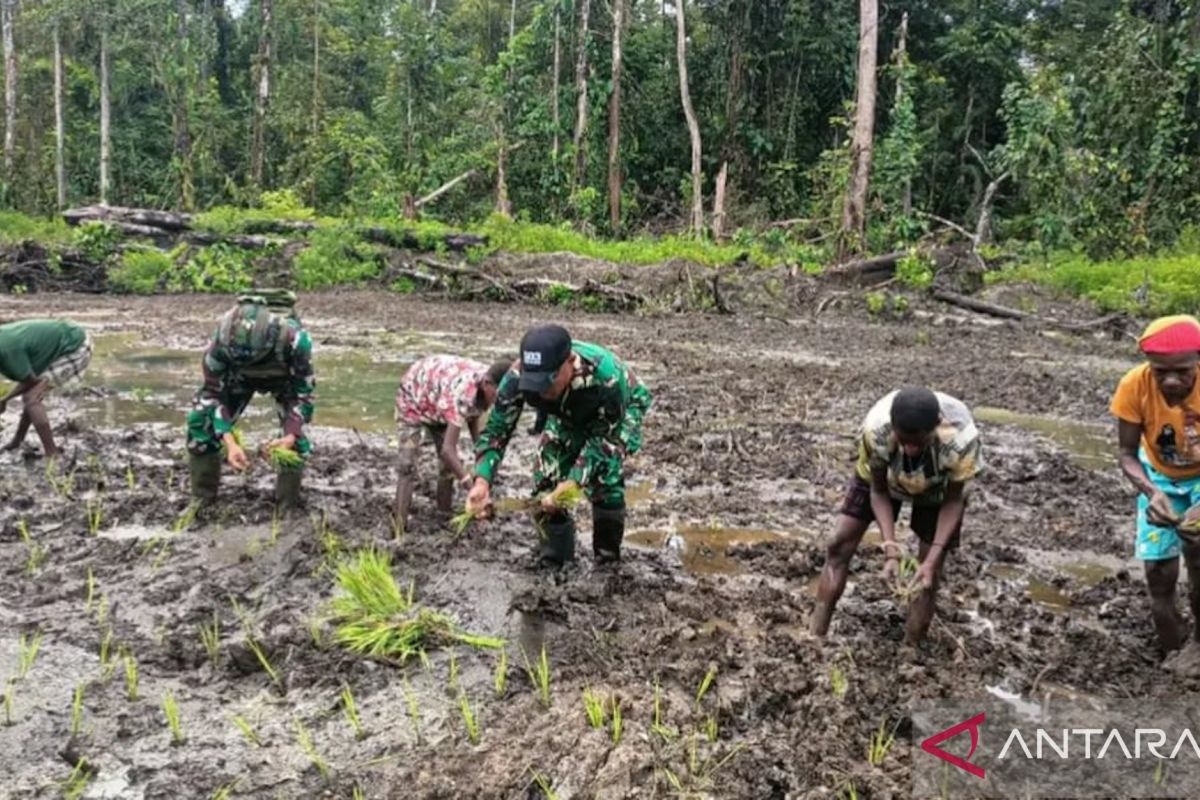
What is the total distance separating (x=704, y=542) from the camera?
5938 mm

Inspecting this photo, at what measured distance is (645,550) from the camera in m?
5.77

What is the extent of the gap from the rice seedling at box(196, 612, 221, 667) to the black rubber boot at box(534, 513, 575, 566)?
→ 160 cm

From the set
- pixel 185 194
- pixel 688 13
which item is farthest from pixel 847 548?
pixel 688 13

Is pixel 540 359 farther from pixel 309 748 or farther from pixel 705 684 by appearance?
pixel 309 748

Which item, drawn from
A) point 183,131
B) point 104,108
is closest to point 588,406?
point 183,131

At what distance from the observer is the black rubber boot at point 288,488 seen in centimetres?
604

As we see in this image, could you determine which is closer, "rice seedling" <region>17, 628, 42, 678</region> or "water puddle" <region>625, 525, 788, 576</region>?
"rice seedling" <region>17, 628, 42, 678</region>

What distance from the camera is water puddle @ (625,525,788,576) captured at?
5.53 metres

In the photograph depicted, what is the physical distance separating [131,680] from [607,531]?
2388mm

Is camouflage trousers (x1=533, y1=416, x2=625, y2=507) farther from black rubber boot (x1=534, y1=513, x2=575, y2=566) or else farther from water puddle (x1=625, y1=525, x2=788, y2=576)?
water puddle (x1=625, y1=525, x2=788, y2=576)

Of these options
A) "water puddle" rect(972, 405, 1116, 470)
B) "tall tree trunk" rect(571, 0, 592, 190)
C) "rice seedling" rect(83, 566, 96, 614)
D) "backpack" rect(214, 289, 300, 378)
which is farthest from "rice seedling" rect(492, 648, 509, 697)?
"tall tree trunk" rect(571, 0, 592, 190)

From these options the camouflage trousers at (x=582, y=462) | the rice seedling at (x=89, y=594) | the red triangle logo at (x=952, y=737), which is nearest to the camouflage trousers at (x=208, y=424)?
the rice seedling at (x=89, y=594)

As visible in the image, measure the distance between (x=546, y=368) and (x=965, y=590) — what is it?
2.53 meters

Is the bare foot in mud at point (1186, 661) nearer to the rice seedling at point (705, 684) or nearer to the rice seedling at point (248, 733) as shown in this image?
the rice seedling at point (705, 684)
